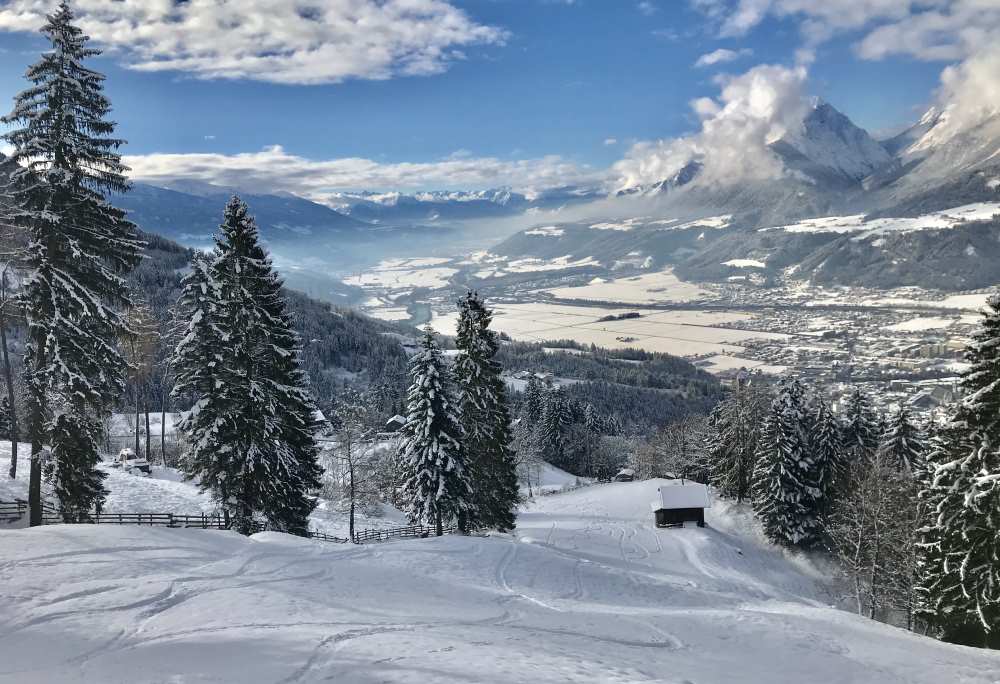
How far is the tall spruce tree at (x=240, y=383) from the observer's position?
86.4 ft

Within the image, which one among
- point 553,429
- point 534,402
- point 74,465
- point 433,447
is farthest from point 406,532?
point 534,402

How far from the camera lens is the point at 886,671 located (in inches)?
619

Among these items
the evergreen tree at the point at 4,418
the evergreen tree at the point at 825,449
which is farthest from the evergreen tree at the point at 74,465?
the evergreen tree at the point at 825,449

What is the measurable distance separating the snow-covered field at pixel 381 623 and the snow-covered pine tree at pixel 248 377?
405cm

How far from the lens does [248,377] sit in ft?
87.7

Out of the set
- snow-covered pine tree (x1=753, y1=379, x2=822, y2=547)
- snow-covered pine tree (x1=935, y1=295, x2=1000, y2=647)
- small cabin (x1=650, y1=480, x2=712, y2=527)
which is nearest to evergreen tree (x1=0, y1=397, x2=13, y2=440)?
small cabin (x1=650, y1=480, x2=712, y2=527)

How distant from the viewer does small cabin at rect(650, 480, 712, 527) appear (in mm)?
51219

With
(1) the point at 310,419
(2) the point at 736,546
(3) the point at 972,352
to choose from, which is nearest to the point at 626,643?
(3) the point at 972,352

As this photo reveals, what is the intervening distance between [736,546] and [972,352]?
30.7 metres

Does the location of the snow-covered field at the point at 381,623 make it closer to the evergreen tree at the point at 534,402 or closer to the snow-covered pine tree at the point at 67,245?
the snow-covered pine tree at the point at 67,245

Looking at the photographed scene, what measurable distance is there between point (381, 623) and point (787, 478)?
41854mm

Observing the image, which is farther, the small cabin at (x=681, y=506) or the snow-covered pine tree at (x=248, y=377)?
the small cabin at (x=681, y=506)

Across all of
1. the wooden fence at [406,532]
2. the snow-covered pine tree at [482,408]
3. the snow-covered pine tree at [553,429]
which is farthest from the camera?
the snow-covered pine tree at [553,429]

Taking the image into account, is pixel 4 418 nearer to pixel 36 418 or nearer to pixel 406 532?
pixel 36 418
